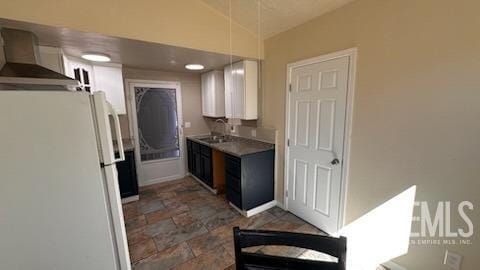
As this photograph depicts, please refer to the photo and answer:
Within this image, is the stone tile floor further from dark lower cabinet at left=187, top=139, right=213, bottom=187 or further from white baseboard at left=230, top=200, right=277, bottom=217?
dark lower cabinet at left=187, top=139, right=213, bottom=187

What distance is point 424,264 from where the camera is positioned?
158 cm

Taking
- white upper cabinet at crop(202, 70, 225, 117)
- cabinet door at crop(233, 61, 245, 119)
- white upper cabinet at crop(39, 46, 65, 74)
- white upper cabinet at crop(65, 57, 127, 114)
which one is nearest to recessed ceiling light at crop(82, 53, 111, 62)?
white upper cabinet at crop(65, 57, 127, 114)

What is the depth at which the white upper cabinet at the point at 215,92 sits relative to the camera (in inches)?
144

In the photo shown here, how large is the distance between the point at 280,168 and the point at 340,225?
1.02 meters

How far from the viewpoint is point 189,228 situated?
2471 mm

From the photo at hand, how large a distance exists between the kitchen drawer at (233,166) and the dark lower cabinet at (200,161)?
594mm

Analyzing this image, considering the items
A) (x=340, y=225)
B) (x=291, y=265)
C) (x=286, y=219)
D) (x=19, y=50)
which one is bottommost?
(x=286, y=219)

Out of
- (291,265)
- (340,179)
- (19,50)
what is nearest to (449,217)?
(340,179)

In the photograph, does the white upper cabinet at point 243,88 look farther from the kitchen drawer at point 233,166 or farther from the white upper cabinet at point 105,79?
the white upper cabinet at point 105,79

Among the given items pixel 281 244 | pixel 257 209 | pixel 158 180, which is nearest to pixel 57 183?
pixel 281 244

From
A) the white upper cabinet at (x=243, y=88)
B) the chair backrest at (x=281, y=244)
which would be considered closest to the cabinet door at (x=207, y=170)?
the white upper cabinet at (x=243, y=88)

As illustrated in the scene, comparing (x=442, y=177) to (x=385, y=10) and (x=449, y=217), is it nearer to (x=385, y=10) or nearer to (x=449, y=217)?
(x=449, y=217)

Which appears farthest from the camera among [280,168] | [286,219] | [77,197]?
[280,168]

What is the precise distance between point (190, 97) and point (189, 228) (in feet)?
8.56
